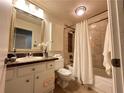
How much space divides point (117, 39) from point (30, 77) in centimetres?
147

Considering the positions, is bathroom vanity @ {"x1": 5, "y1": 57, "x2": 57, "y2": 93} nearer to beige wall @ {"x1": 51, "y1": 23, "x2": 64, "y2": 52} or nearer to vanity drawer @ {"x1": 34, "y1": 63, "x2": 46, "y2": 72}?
vanity drawer @ {"x1": 34, "y1": 63, "x2": 46, "y2": 72}

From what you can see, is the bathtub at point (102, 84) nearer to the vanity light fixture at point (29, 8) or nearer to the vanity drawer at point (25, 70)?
the vanity drawer at point (25, 70)

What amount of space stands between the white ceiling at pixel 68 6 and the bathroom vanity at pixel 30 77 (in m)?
1.54

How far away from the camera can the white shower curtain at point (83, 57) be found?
8.57 feet

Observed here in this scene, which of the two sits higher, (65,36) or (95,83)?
(65,36)

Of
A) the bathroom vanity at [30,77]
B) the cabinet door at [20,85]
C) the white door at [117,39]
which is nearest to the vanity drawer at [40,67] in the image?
the bathroom vanity at [30,77]

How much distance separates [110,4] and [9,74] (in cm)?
151

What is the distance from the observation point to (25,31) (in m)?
2.16

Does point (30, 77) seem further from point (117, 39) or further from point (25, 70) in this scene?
point (117, 39)

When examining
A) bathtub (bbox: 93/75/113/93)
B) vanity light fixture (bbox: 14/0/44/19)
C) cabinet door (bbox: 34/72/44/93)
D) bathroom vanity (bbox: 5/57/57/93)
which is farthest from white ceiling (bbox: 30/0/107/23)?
bathtub (bbox: 93/75/113/93)

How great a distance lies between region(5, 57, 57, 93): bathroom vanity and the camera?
1.28 metres

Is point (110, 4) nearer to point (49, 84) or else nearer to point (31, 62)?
point (31, 62)

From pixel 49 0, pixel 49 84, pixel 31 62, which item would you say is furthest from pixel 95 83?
pixel 49 0

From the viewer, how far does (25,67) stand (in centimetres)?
149
